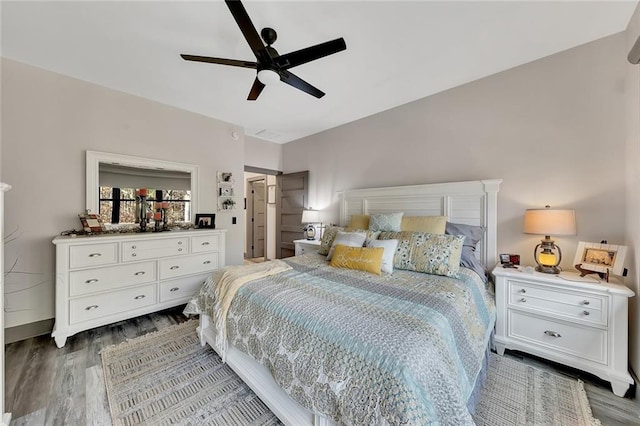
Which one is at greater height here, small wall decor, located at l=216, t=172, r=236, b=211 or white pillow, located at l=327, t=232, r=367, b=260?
small wall decor, located at l=216, t=172, r=236, b=211

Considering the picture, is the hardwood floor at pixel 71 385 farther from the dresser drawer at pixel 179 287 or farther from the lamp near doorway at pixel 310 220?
the lamp near doorway at pixel 310 220

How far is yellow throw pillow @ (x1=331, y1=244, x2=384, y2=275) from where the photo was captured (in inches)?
84.1

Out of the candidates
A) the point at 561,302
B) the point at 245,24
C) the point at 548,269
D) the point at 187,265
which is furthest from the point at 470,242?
the point at 187,265

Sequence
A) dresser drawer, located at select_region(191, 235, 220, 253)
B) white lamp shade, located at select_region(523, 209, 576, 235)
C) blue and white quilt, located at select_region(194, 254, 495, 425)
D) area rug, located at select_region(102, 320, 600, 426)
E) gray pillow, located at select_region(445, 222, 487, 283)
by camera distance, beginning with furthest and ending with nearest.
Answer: dresser drawer, located at select_region(191, 235, 220, 253) < gray pillow, located at select_region(445, 222, 487, 283) < white lamp shade, located at select_region(523, 209, 576, 235) < area rug, located at select_region(102, 320, 600, 426) < blue and white quilt, located at select_region(194, 254, 495, 425)

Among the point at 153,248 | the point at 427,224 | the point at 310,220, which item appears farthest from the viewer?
the point at 310,220

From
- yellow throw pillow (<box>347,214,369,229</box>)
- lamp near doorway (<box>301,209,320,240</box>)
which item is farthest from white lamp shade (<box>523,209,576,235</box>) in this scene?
lamp near doorway (<box>301,209,320,240</box>)

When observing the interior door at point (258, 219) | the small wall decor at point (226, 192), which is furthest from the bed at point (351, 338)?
the interior door at point (258, 219)

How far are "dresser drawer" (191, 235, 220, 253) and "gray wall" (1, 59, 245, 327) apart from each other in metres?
1.15

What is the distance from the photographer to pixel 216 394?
1.69 meters

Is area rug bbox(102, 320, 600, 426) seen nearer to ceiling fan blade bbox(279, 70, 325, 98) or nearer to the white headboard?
the white headboard

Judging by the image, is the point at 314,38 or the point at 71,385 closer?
the point at 71,385

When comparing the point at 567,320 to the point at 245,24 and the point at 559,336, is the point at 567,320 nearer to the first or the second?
the point at 559,336

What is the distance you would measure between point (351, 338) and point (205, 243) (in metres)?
2.65

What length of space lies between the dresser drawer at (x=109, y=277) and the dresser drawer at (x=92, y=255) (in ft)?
0.22
